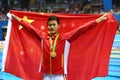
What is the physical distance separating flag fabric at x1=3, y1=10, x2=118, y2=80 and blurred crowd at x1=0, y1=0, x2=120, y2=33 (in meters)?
14.8

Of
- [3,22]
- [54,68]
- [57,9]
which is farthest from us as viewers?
[57,9]

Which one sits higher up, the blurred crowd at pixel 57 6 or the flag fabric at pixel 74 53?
the flag fabric at pixel 74 53

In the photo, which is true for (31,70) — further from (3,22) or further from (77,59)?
(3,22)

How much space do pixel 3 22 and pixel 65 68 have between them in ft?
41.8

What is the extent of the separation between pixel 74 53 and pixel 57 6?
1724 cm

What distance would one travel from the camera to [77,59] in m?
4.86

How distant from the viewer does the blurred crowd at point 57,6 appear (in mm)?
20334

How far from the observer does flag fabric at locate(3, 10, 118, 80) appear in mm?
4855

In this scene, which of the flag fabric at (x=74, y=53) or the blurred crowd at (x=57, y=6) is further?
the blurred crowd at (x=57, y=6)

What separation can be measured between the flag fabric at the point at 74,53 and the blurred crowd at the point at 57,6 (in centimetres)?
1485

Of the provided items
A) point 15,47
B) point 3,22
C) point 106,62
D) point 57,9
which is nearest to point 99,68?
point 106,62

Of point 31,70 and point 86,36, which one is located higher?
point 86,36

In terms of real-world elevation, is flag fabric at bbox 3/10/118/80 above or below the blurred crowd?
above

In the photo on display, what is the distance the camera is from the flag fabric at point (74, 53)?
15.9 feet
